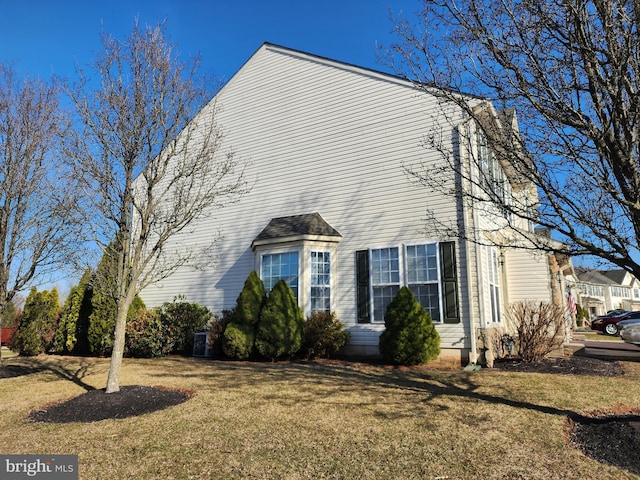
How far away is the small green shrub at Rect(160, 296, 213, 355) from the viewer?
479 inches

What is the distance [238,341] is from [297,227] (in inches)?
134

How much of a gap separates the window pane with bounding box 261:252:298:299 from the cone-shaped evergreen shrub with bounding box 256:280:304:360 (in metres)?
0.89

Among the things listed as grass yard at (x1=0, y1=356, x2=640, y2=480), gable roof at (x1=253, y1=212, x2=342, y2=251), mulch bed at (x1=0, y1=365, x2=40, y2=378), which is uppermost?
gable roof at (x1=253, y1=212, x2=342, y2=251)

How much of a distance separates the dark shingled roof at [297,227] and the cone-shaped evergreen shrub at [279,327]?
5.65 feet

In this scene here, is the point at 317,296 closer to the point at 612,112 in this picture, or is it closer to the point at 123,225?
the point at 123,225

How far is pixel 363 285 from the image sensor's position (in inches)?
432

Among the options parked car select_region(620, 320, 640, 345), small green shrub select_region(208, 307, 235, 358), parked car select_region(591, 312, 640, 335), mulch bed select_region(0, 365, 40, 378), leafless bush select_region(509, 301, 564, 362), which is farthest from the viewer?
parked car select_region(591, 312, 640, 335)

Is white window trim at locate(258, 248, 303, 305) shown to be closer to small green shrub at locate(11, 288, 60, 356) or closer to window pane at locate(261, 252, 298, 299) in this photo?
window pane at locate(261, 252, 298, 299)

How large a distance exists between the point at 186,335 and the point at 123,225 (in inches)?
254

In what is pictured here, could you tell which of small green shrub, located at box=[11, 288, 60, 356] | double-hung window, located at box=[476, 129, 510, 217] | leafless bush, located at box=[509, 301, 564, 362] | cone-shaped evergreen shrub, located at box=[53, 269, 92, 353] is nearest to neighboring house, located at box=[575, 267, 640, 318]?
leafless bush, located at box=[509, 301, 564, 362]

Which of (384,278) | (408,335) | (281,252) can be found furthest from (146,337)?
(408,335)

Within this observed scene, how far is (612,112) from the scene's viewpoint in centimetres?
443

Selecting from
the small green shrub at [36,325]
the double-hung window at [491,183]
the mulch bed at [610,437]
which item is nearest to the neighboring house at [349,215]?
the double-hung window at [491,183]

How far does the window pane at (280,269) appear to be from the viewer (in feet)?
37.9
